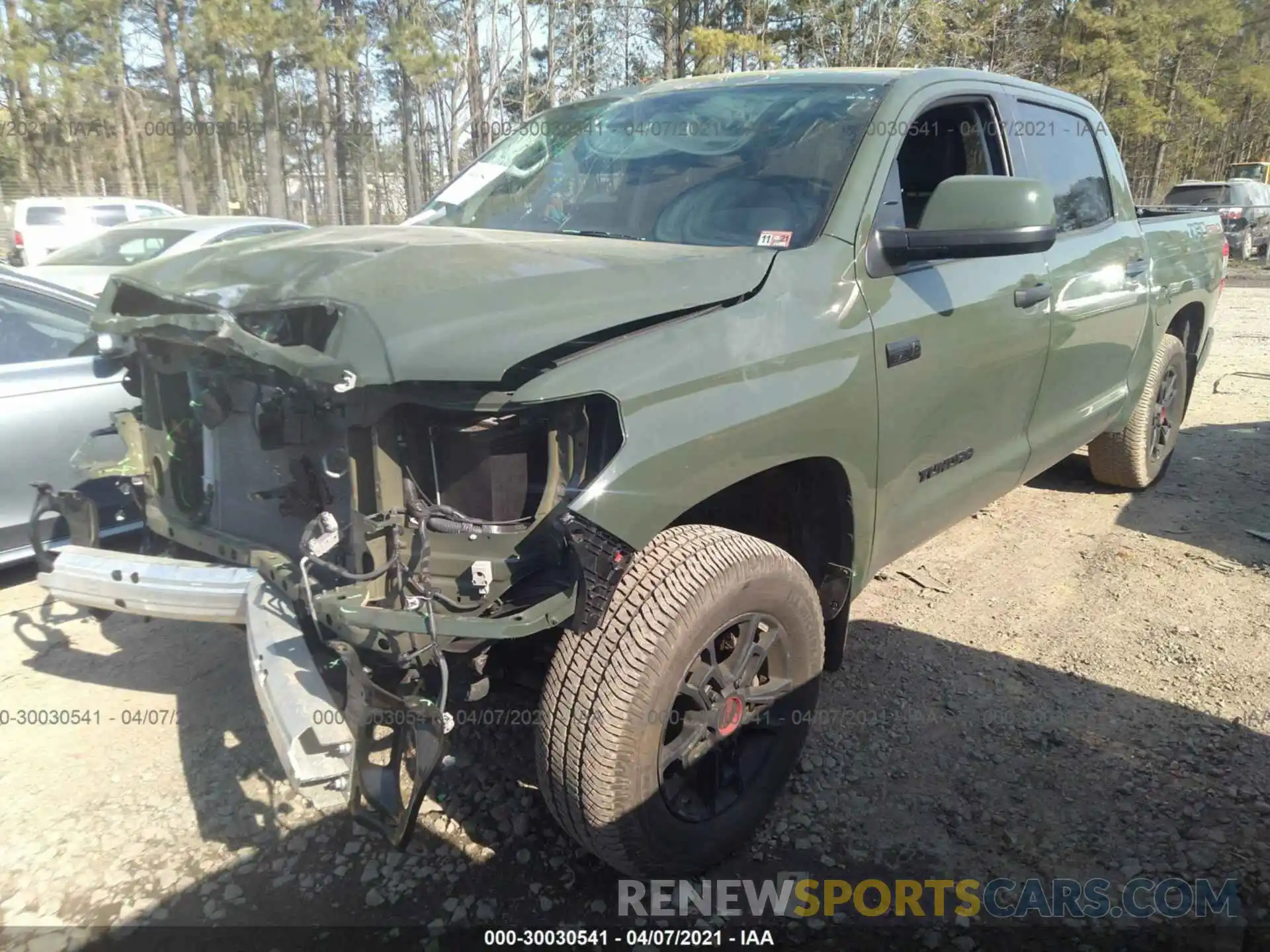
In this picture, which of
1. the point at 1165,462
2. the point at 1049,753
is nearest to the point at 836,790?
the point at 1049,753

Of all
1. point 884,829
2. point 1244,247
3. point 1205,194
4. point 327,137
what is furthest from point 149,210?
point 1244,247

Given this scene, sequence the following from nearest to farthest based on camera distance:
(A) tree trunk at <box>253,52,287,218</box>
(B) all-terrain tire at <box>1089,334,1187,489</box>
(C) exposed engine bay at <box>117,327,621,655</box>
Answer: (C) exposed engine bay at <box>117,327,621,655</box>, (B) all-terrain tire at <box>1089,334,1187,489</box>, (A) tree trunk at <box>253,52,287,218</box>

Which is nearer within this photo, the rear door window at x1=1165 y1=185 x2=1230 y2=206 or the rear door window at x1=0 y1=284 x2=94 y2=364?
the rear door window at x1=0 y1=284 x2=94 y2=364

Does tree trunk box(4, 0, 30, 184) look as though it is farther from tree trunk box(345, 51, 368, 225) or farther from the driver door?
the driver door

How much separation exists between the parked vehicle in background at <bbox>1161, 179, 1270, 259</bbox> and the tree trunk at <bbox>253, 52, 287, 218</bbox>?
19234mm

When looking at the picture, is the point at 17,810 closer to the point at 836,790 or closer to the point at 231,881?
the point at 231,881

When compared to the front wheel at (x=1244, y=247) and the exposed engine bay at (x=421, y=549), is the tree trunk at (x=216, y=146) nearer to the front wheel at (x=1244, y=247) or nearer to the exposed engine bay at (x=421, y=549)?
the exposed engine bay at (x=421, y=549)

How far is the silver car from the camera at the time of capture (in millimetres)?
3830

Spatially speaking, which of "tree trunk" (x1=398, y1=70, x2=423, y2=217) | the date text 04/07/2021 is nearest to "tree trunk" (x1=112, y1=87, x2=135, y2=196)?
"tree trunk" (x1=398, y1=70, x2=423, y2=217)

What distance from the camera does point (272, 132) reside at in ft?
67.1

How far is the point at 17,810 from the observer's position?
2.62 metres

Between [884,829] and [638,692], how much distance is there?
3.36ft

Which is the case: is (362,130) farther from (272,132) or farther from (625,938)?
(625,938)

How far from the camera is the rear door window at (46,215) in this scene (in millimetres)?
14305
